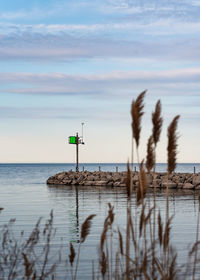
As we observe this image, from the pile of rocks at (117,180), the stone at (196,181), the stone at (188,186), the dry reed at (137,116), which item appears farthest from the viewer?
the pile of rocks at (117,180)

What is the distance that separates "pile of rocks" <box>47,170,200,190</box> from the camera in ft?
168

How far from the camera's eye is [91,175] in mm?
63375

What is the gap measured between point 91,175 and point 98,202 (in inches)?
1152

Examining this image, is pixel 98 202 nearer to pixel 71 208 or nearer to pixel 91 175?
pixel 71 208

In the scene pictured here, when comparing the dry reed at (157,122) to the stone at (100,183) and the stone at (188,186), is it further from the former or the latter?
the stone at (100,183)

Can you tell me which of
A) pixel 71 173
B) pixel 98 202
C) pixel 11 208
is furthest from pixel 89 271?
pixel 71 173

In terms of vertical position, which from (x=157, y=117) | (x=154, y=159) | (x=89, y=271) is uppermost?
(x=157, y=117)

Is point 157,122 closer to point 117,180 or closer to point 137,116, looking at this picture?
point 137,116

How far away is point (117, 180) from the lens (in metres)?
57.4

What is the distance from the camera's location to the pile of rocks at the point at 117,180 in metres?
51.2

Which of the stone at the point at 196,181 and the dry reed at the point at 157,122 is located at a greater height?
the dry reed at the point at 157,122

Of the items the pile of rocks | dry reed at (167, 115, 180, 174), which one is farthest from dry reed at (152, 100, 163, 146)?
the pile of rocks

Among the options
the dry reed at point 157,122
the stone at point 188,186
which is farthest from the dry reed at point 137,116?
the stone at point 188,186

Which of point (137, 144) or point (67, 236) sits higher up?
point (137, 144)
